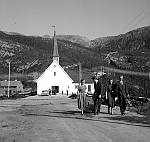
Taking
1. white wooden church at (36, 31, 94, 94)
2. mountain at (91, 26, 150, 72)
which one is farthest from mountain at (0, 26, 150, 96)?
white wooden church at (36, 31, 94, 94)

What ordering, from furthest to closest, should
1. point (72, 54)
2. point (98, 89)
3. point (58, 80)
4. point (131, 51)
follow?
point (72, 54) < point (131, 51) < point (58, 80) < point (98, 89)

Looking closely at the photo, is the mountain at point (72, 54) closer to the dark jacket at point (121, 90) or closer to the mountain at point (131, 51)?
the mountain at point (131, 51)

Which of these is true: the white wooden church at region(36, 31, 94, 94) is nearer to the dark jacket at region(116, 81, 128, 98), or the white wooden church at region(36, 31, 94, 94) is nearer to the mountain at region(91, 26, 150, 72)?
the mountain at region(91, 26, 150, 72)

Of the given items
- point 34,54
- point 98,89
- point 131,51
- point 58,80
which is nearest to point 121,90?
point 98,89

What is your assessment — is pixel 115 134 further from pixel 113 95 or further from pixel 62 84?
pixel 62 84

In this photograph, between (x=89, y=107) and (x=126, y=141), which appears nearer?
(x=126, y=141)

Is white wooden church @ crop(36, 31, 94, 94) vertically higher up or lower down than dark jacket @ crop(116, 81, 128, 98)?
higher up

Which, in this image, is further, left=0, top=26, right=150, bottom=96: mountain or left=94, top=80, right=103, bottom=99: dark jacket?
left=0, top=26, right=150, bottom=96: mountain

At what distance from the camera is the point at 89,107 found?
63.5 feet

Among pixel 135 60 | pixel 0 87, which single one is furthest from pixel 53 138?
pixel 135 60

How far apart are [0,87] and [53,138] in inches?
3711

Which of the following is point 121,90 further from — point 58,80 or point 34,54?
point 34,54

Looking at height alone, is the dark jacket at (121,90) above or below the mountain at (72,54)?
below

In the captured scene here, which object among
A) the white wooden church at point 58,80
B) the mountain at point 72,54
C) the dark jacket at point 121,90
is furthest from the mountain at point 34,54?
the dark jacket at point 121,90
